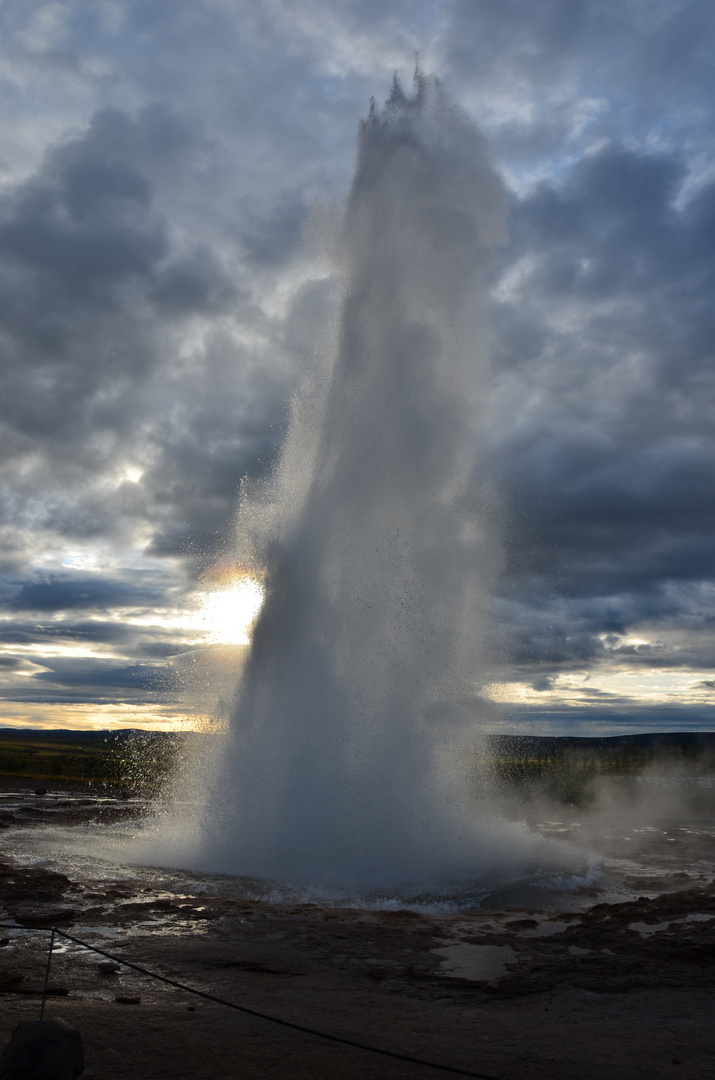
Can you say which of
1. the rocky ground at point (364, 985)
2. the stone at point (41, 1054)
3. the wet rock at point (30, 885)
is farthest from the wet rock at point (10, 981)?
the wet rock at point (30, 885)

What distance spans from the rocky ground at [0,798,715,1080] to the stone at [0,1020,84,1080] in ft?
2.86

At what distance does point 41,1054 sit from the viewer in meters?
5.75

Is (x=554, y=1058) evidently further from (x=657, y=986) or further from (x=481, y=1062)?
(x=657, y=986)

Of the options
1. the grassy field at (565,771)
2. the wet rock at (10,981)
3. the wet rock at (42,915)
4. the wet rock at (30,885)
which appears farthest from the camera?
the grassy field at (565,771)

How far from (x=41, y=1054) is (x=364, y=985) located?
5266 mm

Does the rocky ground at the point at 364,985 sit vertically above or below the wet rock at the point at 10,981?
below

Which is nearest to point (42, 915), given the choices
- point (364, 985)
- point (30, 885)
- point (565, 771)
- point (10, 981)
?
point (30, 885)

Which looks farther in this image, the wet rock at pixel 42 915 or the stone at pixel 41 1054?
A: the wet rock at pixel 42 915

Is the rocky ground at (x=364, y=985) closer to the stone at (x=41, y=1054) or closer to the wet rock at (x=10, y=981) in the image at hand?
the wet rock at (x=10, y=981)

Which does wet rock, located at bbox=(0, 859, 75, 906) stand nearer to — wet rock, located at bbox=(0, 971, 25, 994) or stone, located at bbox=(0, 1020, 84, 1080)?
wet rock, located at bbox=(0, 971, 25, 994)

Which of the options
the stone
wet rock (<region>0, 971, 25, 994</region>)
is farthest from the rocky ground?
the stone

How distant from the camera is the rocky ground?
731 centimetres

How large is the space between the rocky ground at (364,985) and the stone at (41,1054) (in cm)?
87

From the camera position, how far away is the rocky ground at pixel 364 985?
7.31 metres
